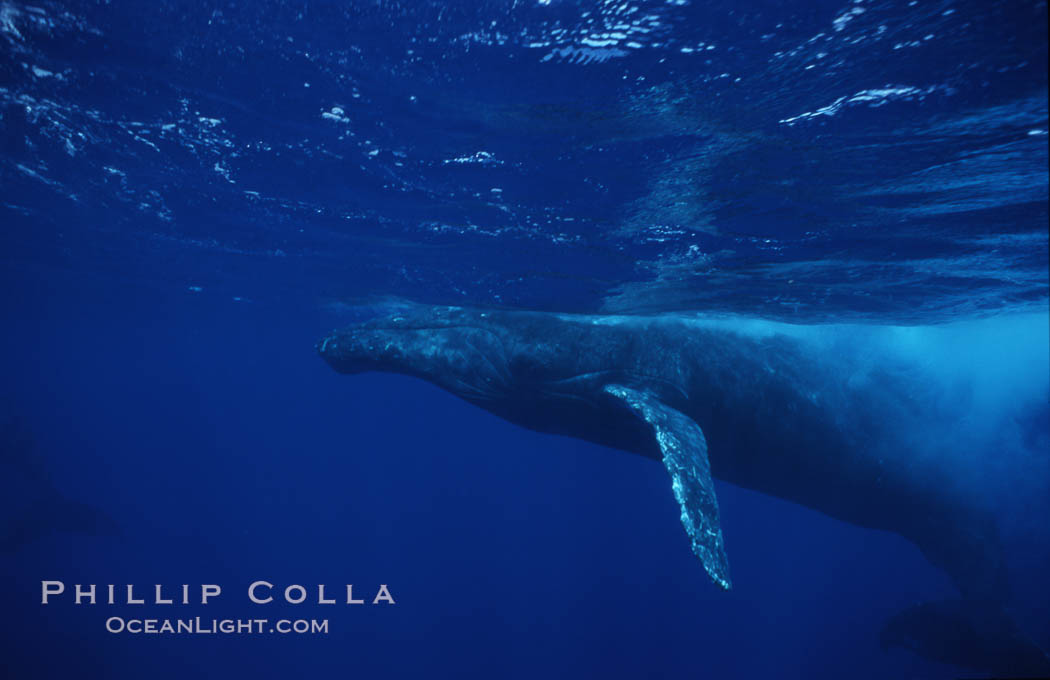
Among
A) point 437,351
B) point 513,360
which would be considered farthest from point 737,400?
point 437,351

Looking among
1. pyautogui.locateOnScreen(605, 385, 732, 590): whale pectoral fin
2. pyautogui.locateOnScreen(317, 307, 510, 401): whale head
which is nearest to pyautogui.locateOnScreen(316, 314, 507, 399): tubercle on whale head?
pyautogui.locateOnScreen(317, 307, 510, 401): whale head

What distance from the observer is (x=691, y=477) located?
693cm

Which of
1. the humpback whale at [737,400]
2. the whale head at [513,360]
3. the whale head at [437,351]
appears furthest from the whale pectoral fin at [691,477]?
the whale head at [437,351]

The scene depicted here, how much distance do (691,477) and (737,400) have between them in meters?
3.22

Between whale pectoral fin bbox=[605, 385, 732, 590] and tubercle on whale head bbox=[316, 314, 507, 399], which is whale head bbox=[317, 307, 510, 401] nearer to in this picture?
tubercle on whale head bbox=[316, 314, 507, 399]

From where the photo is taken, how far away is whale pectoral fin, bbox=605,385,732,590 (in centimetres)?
628

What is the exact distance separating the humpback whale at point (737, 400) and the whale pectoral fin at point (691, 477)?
0.27 meters

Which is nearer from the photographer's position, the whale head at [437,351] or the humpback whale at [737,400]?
the humpback whale at [737,400]

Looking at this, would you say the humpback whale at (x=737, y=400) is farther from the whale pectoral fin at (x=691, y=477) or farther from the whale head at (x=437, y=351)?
the whale pectoral fin at (x=691, y=477)

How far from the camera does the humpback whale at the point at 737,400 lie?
31.7ft

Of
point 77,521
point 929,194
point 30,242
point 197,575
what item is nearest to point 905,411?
point 929,194

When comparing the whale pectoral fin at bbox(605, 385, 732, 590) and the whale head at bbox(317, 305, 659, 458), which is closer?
the whale pectoral fin at bbox(605, 385, 732, 590)

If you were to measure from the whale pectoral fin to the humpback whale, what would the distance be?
0.27 m

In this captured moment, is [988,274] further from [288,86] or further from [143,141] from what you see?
[143,141]
